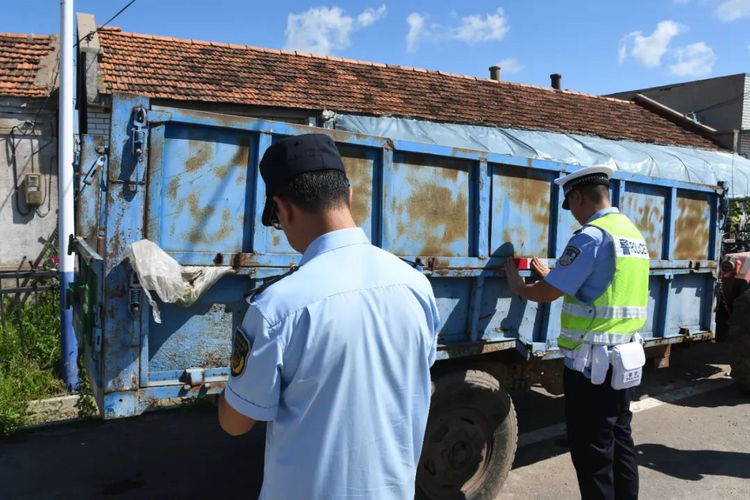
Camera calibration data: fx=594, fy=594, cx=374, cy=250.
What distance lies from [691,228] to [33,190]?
27.6 feet

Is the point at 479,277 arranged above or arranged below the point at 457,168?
below

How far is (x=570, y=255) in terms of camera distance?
3.16 meters

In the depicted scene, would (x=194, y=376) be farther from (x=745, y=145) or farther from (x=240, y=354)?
(x=745, y=145)

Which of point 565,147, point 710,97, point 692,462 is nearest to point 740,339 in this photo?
point 692,462


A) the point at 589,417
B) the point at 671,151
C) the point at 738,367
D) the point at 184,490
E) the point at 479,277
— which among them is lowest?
Answer: the point at 184,490

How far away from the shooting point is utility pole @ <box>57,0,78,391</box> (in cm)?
587

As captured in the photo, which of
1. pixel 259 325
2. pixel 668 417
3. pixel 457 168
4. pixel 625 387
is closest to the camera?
pixel 259 325

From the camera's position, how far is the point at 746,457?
471cm

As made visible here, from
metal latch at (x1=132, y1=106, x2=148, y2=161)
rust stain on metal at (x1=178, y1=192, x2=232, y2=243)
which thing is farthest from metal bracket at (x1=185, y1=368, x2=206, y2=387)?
metal latch at (x1=132, y1=106, x2=148, y2=161)

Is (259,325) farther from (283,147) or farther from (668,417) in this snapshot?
(668,417)

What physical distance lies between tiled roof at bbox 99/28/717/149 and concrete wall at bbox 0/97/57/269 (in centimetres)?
122

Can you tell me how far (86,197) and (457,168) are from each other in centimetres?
244

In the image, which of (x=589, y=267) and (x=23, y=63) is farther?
(x=23, y=63)

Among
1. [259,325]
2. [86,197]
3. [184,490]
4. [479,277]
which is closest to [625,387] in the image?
[479,277]
